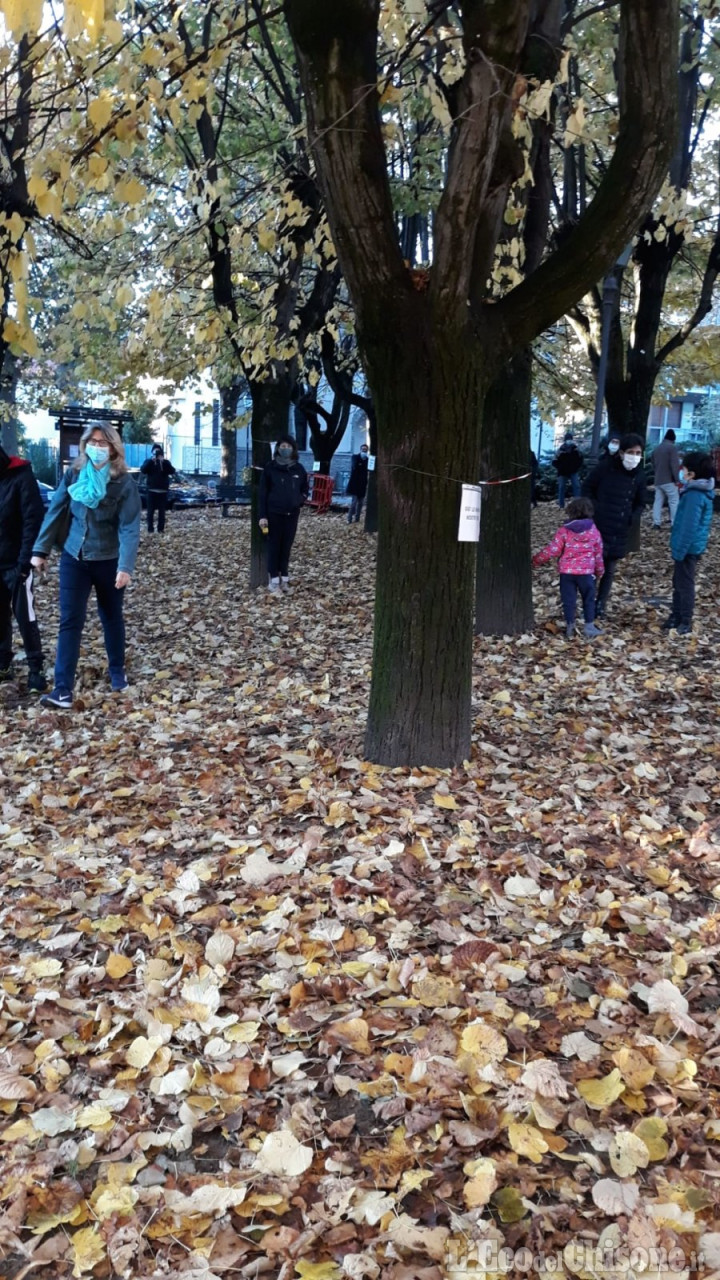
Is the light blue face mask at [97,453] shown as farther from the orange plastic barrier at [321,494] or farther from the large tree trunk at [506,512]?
the orange plastic barrier at [321,494]

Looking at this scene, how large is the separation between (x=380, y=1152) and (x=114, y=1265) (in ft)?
2.32

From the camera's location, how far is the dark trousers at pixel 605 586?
9.09m

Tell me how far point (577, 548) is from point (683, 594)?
46.8 inches

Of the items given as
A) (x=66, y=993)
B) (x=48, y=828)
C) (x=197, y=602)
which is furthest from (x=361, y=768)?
(x=197, y=602)

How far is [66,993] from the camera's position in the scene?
135 inches

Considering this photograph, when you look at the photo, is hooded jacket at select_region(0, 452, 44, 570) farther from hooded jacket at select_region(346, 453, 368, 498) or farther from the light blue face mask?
hooded jacket at select_region(346, 453, 368, 498)

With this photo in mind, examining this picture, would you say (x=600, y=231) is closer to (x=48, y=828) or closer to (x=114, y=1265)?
(x=48, y=828)

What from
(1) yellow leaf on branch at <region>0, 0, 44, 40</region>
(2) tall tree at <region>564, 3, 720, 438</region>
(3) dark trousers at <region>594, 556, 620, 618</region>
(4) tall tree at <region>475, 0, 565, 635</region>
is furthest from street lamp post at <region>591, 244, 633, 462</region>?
Result: (1) yellow leaf on branch at <region>0, 0, 44, 40</region>

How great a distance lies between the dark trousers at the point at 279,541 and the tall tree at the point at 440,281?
259 inches

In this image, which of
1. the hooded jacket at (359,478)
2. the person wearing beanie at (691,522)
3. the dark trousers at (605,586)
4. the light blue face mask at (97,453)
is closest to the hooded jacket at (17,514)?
the light blue face mask at (97,453)

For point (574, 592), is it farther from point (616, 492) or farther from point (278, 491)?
point (278, 491)

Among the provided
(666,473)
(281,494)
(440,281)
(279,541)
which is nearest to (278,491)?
(281,494)

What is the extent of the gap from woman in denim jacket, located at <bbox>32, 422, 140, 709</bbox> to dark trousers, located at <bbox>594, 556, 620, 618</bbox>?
4404mm

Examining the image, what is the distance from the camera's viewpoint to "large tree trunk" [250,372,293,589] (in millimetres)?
12195
